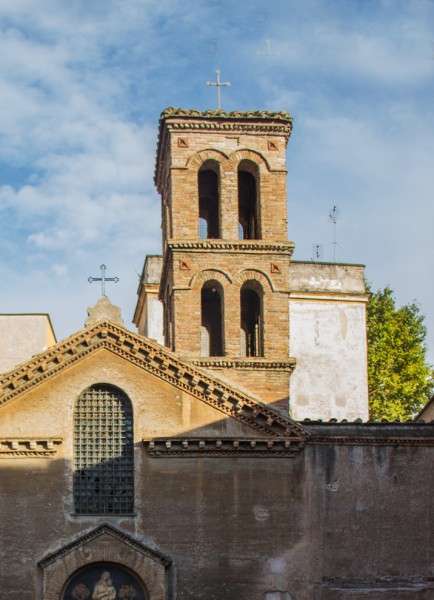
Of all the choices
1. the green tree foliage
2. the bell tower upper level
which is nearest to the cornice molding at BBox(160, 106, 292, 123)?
the bell tower upper level

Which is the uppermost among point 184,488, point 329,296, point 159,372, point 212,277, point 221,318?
point 329,296

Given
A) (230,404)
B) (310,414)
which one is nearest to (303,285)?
(310,414)

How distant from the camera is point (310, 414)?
41.7 meters

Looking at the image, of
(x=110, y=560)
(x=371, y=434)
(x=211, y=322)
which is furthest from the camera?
(x=211, y=322)

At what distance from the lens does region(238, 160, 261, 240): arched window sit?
35156 mm

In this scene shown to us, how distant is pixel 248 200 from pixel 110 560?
1161 centimetres

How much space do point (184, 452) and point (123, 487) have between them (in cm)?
160

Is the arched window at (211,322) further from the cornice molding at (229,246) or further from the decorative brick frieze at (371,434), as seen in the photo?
the decorative brick frieze at (371,434)

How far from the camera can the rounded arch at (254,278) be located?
33906 mm

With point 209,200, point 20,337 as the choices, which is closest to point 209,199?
point 209,200

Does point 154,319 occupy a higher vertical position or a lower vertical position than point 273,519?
higher

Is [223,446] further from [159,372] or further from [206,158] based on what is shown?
[206,158]

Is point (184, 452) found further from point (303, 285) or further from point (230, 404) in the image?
point (303, 285)

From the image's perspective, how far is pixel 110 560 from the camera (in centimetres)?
2934
